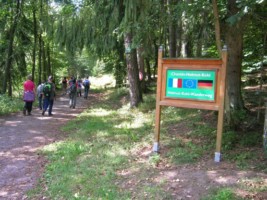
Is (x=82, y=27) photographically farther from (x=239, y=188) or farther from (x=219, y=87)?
(x=239, y=188)

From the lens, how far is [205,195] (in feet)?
15.1

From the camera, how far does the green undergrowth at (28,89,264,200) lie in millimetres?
5242

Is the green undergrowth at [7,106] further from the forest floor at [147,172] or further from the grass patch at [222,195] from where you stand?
the grass patch at [222,195]

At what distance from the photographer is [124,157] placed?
6.67 metres

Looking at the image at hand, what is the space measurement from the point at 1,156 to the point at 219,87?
17.6ft

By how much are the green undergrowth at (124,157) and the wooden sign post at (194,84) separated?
597mm

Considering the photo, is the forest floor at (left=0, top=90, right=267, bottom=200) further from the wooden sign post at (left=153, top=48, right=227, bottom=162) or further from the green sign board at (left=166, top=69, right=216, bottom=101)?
the green sign board at (left=166, top=69, right=216, bottom=101)

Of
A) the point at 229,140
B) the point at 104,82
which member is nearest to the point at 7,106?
the point at 229,140

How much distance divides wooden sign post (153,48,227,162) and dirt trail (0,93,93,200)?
277cm

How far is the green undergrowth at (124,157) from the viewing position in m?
5.24

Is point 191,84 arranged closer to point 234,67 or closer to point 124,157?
point 124,157

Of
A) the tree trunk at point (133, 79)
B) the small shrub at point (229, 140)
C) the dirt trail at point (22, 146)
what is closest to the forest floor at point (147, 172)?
the dirt trail at point (22, 146)

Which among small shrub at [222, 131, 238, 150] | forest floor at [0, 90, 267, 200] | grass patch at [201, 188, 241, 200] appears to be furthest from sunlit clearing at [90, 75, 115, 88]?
grass patch at [201, 188, 241, 200]

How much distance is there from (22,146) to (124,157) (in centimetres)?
334
